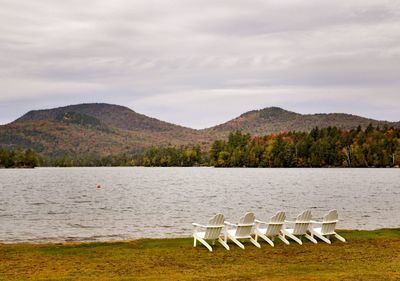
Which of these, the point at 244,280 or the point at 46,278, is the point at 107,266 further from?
the point at 244,280

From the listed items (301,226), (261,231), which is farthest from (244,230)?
(301,226)

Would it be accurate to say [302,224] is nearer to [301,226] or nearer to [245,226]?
[301,226]

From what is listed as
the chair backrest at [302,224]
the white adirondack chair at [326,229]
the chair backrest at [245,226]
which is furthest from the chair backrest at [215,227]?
the white adirondack chair at [326,229]

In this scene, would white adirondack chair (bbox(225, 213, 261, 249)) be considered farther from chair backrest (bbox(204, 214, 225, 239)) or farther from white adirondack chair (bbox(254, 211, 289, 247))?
white adirondack chair (bbox(254, 211, 289, 247))

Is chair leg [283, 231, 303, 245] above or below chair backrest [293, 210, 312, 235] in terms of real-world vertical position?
below

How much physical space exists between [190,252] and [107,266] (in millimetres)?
3941

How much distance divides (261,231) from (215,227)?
301 centimetres

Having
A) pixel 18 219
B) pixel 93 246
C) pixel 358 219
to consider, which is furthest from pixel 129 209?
pixel 93 246

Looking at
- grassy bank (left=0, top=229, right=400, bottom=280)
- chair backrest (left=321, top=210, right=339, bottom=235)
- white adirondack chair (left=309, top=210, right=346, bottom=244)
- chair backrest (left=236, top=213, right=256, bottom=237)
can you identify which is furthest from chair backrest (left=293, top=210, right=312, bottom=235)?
chair backrest (left=236, top=213, right=256, bottom=237)

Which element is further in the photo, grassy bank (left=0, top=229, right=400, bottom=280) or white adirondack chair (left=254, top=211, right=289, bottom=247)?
white adirondack chair (left=254, top=211, right=289, bottom=247)

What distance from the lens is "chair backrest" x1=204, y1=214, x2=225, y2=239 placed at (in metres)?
21.6

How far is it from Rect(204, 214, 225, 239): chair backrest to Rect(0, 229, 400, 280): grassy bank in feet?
1.98

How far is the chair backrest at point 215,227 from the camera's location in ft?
71.0

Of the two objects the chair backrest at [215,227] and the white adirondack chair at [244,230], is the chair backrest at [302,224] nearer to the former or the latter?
the white adirondack chair at [244,230]
